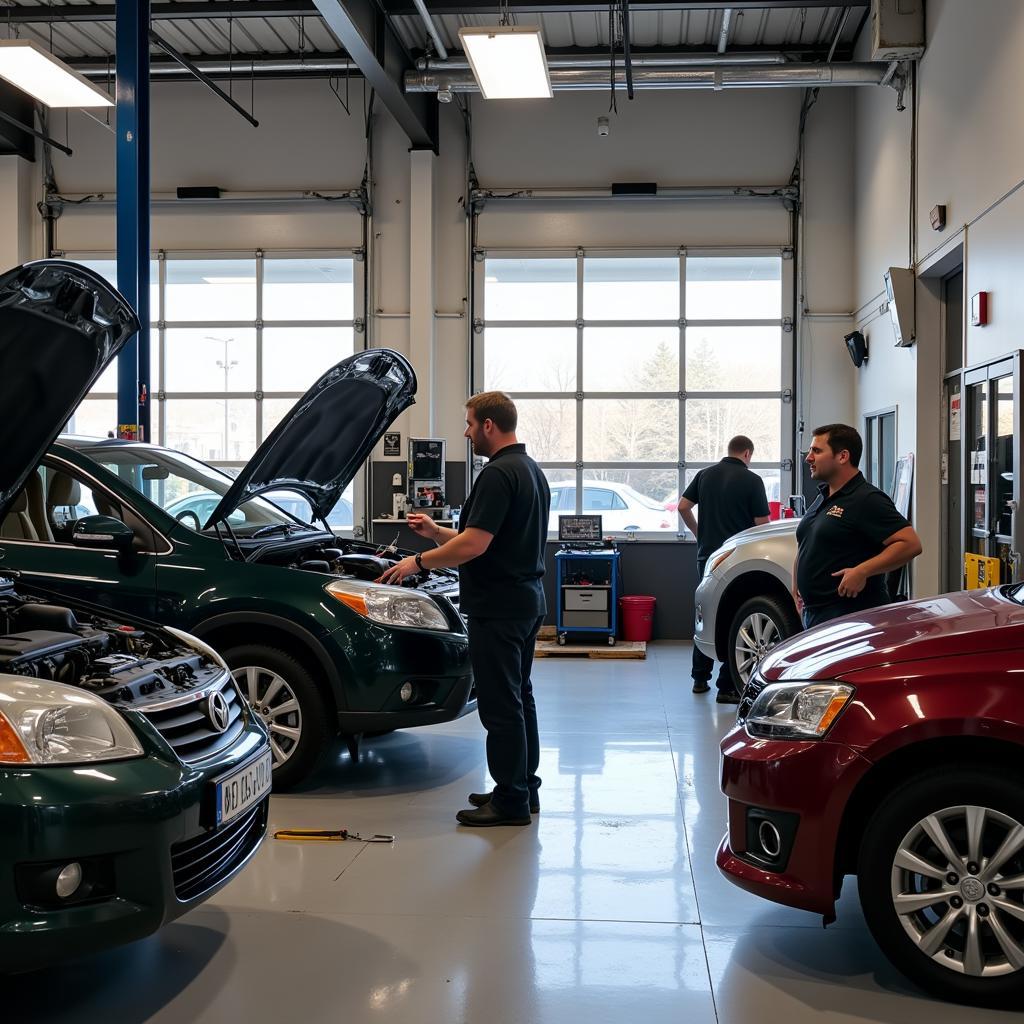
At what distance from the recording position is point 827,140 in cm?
1081

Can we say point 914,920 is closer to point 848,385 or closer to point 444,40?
point 848,385

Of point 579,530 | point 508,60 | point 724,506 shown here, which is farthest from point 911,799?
point 579,530

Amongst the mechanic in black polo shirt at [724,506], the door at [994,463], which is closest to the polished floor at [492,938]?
the door at [994,463]

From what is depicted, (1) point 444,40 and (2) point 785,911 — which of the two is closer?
(2) point 785,911

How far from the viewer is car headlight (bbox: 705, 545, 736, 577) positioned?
6.94 m

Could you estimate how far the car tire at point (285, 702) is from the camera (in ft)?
15.5

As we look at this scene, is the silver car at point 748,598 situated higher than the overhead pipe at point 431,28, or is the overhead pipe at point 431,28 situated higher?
the overhead pipe at point 431,28

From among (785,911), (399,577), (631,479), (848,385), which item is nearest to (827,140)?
(848,385)

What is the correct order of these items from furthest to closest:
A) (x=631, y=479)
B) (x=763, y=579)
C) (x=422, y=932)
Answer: (x=631, y=479) → (x=763, y=579) → (x=422, y=932)

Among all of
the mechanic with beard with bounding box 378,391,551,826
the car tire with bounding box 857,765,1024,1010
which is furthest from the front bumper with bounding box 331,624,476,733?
the car tire with bounding box 857,765,1024,1010

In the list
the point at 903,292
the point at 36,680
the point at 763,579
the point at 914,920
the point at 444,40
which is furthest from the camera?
the point at 444,40

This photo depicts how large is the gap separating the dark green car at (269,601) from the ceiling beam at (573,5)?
5284mm

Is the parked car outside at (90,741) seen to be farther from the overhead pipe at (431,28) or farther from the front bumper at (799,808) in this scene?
the overhead pipe at (431,28)

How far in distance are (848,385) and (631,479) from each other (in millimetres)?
2302
